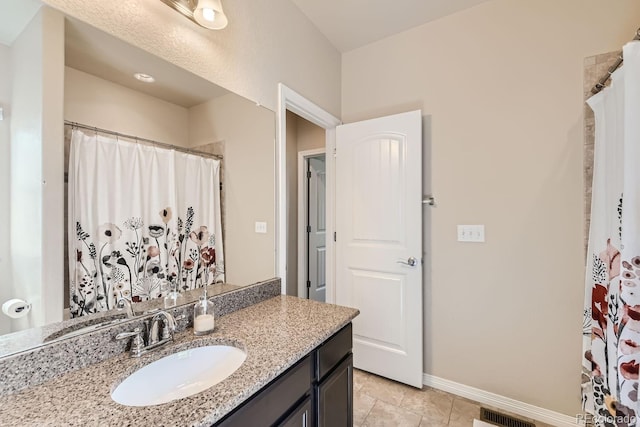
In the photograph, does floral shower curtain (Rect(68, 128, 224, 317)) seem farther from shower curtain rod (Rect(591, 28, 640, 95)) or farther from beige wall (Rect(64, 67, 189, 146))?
shower curtain rod (Rect(591, 28, 640, 95))

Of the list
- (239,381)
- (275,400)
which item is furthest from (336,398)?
(239,381)

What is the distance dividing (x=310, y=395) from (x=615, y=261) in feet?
4.47

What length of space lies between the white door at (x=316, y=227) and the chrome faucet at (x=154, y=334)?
261 cm

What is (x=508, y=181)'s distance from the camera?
1.84 m

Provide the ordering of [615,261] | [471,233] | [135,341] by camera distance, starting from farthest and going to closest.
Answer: [471,233], [615,261], [135,341]

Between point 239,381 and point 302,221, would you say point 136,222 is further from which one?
point 302,221

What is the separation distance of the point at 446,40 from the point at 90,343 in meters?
2.60

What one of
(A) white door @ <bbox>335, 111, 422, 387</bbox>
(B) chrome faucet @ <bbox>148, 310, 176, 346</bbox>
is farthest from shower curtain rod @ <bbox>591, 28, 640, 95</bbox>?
(B) chrome faucet @ <bbox>148, 310, 176, 346</bbox>

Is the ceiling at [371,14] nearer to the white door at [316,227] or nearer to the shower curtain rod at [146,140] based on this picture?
the shower curtain rod at [146,140]

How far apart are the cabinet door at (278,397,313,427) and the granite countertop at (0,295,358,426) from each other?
0.66 feet

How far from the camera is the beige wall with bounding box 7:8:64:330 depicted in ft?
2.61

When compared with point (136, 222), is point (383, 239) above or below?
below

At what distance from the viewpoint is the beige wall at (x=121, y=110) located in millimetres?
927

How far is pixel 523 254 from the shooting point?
1.81 metres
